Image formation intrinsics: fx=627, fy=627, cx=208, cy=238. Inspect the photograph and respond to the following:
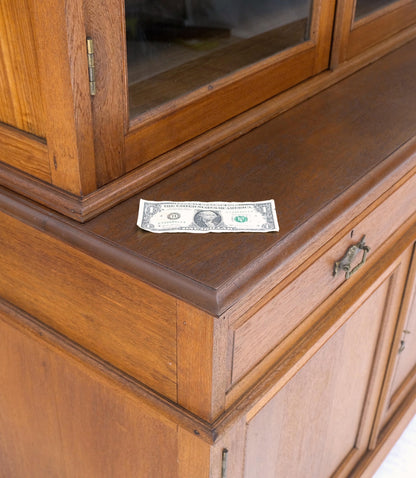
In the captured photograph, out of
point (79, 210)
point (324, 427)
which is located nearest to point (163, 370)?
point (79, 210)

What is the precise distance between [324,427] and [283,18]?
1.99ft

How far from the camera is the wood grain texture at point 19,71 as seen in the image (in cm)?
60

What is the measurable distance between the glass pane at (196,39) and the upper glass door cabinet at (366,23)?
0.09 metres

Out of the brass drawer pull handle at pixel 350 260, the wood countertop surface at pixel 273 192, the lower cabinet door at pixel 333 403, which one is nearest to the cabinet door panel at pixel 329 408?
the lower cabinet door at pixel 333 403

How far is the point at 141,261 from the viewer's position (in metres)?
0.60

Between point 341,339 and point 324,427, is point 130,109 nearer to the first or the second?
point 341,339

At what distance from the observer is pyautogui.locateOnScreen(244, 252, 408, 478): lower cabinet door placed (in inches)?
31.0

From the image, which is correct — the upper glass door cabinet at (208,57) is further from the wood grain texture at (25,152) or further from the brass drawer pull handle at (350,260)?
the brass drawer pull handle at (350,260)

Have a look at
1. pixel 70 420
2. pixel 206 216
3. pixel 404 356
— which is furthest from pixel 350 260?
pixel 404 356

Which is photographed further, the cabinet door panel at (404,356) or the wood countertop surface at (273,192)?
the cabinet door panel at (404,356)

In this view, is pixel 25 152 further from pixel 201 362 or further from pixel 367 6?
pixel 367 6

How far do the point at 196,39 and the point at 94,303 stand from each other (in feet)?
1.15

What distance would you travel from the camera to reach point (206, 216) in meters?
0.66

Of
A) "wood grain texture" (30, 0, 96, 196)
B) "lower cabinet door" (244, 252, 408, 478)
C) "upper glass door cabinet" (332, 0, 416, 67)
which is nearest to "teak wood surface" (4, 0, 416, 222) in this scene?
"wood grain texture" (30, 0, 96, 196)
